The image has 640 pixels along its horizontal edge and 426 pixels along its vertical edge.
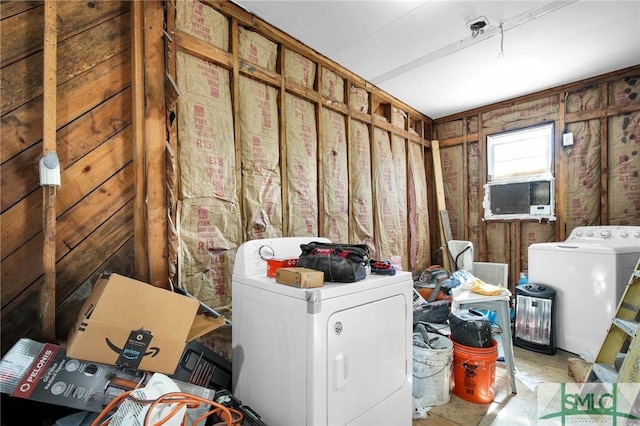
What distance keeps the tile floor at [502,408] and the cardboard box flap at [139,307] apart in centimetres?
149

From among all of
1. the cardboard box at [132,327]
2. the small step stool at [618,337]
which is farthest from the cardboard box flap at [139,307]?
the small step stool at [618,337]

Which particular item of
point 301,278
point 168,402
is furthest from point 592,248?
point 168,402

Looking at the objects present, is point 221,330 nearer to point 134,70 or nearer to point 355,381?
point 355,381

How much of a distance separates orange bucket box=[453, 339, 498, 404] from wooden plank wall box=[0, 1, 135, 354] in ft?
7.08

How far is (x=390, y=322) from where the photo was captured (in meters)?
1.42

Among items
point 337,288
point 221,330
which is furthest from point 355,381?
point 221,330

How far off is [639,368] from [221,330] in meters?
2.28

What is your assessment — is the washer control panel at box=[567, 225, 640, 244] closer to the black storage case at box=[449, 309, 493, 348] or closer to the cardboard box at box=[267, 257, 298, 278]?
the black storage case at box=[449, 309, 493, 348]

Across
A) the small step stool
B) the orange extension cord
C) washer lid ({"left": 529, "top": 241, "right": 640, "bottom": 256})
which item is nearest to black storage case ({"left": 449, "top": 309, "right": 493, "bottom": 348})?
the small step stool

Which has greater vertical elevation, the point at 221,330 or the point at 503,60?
the point at 503,60

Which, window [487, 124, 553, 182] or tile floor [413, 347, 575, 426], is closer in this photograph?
tile floor [413, 347, 575, 426]

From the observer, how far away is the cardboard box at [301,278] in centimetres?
120

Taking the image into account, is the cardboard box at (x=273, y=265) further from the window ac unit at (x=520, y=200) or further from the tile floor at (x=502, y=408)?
the window ac unit at (x=520, y=200)

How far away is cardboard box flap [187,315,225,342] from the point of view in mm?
1373
